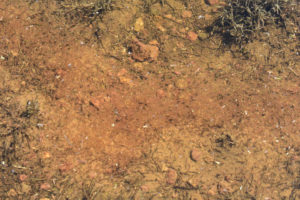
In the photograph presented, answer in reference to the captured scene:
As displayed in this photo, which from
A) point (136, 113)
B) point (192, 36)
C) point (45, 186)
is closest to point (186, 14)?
point (192, 36)

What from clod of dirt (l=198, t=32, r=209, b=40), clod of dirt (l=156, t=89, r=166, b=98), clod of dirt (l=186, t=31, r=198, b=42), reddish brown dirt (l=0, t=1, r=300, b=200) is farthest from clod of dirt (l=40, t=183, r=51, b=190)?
clod of dirt (l=198, t=32, r=209, b=40)

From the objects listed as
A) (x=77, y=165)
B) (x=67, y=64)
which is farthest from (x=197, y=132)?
(x=67, y=64)

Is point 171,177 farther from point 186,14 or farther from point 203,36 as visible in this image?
point 186,14

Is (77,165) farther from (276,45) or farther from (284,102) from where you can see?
(276,45)

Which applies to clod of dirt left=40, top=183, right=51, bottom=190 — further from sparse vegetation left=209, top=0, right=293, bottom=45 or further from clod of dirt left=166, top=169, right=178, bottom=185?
sparse vegetation left=209, top=0, right=293, bottom=45

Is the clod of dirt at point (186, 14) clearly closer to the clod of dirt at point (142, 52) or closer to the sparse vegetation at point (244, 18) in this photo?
the sparse vegetation at point (244, 18)

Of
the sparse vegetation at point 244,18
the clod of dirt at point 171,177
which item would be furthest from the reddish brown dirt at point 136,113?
the sparse vegetation at point 244,18
